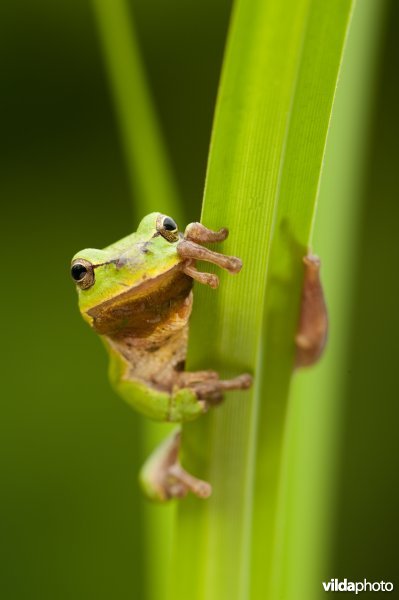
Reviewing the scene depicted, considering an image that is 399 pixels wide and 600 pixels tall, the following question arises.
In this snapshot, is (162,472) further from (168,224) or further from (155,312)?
(168,224)

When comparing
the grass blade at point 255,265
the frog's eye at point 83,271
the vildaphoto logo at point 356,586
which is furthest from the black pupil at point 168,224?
the vildaphoto logo at point 356,586

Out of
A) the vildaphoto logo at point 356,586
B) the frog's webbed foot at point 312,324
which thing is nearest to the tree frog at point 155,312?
the frog's webbed foot at point 312,324

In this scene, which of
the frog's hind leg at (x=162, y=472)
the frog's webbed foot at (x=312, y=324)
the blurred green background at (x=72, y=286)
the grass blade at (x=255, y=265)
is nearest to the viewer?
the grass blade at (x=255, y=265)

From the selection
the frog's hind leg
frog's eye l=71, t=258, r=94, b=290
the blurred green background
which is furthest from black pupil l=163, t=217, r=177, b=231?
the blurred green background

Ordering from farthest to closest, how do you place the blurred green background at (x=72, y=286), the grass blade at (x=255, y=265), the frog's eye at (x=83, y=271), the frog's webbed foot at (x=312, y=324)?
the blurred green background at (x=72, y=286), the frog's eye at (x=83, y=271), the frog's webbed foot at (x=312, y=324), the grass blade at (x=255, y=265)

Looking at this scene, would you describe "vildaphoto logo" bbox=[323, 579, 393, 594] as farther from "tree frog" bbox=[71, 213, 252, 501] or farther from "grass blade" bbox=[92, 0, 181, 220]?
"grass blade" bbox=[92, 0, 181, 220]

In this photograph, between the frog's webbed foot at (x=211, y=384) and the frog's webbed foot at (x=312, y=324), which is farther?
the frog's webbed foot at (x=312, y=324)

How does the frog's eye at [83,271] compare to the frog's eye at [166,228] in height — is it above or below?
below

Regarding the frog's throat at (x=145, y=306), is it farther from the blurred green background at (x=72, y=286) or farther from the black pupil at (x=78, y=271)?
the blurred green background at (x=72, y=286)

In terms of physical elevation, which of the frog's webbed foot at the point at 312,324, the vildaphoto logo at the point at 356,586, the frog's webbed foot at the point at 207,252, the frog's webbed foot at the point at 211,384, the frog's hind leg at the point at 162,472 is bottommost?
the vildaphoto logo at the point at 356,586
